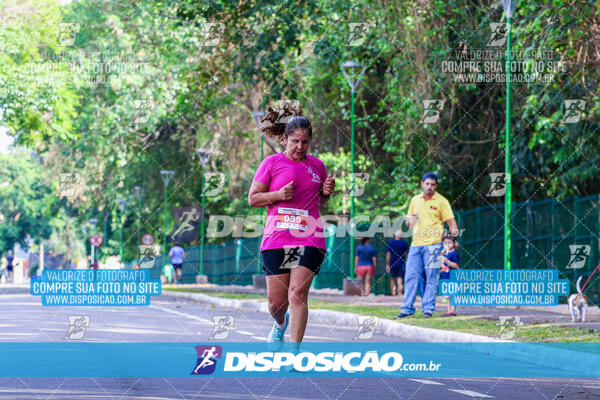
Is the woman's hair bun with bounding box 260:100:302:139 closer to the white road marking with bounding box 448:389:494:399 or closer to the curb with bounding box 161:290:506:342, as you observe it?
the white road marking with bounding box 448:389:494:399

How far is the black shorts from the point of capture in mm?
8359

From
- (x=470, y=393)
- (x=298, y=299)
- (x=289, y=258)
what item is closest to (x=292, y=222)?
(x=289, y=258)

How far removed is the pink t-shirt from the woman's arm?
0.05 m

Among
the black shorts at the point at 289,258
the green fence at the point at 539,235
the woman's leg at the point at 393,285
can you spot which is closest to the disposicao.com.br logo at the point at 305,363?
the black shorts at the point at 289,258

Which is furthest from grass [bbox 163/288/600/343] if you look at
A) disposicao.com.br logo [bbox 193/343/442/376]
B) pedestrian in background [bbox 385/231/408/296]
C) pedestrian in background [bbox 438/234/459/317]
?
pedestrian in background [bbox 385/231/408/296]

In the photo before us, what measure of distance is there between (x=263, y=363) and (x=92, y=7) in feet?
109

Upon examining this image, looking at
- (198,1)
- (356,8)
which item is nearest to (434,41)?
(356,8)

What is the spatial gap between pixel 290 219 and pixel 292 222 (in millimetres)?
27

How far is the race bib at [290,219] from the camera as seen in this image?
27.3 ft

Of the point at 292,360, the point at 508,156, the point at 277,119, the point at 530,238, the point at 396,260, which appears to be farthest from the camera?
the point at 396,260

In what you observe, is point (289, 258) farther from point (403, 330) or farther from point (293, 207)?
point (403, 330)

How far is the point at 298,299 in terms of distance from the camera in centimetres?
828

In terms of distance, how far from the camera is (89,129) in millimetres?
38000

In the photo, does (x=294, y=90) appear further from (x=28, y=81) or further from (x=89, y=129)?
(x=89, y=129)
